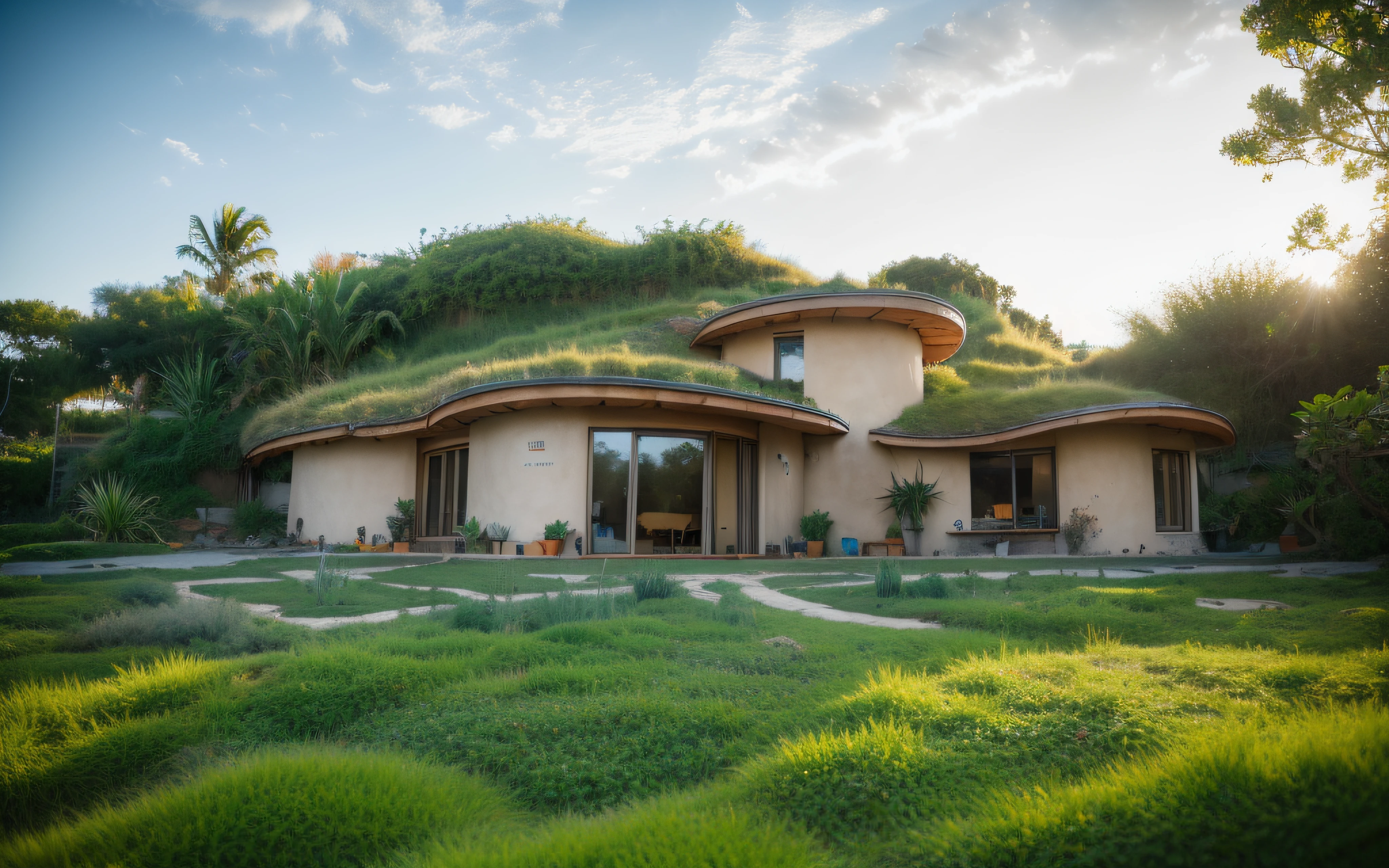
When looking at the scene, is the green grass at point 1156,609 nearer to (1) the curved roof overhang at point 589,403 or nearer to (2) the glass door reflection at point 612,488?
Answer: (1) the curved roof overhang at point 589,403

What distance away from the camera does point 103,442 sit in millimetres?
19531

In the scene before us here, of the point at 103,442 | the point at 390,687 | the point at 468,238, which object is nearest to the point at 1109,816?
the point at 390,687

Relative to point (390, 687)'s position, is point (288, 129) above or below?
above

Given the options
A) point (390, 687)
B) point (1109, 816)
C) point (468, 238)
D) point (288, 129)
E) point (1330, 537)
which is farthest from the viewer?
point (468, 238)

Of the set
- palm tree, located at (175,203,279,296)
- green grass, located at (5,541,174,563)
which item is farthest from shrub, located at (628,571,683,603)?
palm tree, located at (175,203,279,296)

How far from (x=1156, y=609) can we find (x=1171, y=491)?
10962 millimetres

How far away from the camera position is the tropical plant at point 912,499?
14.8m

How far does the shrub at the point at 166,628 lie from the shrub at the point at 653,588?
124 inches

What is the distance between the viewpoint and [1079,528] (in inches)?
548

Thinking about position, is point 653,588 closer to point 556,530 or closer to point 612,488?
point 556,530

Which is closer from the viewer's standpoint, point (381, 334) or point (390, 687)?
point (390, 687)

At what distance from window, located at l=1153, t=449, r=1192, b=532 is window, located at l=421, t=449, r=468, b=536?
14029mm

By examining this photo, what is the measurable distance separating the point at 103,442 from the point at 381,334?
8.40 m

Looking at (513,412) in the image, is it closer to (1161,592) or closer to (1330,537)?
(1161,592)
